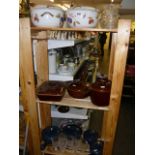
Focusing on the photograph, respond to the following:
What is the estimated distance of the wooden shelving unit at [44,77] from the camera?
3.47 ft

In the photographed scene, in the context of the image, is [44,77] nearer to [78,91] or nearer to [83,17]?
[78,91]

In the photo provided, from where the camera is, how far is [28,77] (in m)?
1.25

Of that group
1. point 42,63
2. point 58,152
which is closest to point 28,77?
point 42,63

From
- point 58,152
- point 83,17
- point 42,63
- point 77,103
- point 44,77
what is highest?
point 83,17

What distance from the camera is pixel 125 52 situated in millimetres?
1054

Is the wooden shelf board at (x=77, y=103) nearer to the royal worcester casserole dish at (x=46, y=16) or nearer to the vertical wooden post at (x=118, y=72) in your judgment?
the vertical wooden post at (x=118, y=72)

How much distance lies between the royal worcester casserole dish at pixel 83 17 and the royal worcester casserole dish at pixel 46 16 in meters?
0.07

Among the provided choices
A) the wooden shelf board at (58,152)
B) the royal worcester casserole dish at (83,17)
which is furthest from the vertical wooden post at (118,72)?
the wooden shelf board at (58,152)

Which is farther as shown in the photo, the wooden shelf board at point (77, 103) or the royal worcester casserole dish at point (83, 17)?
the wooden shelf board at point (77, 103)

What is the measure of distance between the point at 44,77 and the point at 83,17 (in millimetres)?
731

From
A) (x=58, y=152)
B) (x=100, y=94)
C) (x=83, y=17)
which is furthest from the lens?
(x=58, y=152)
